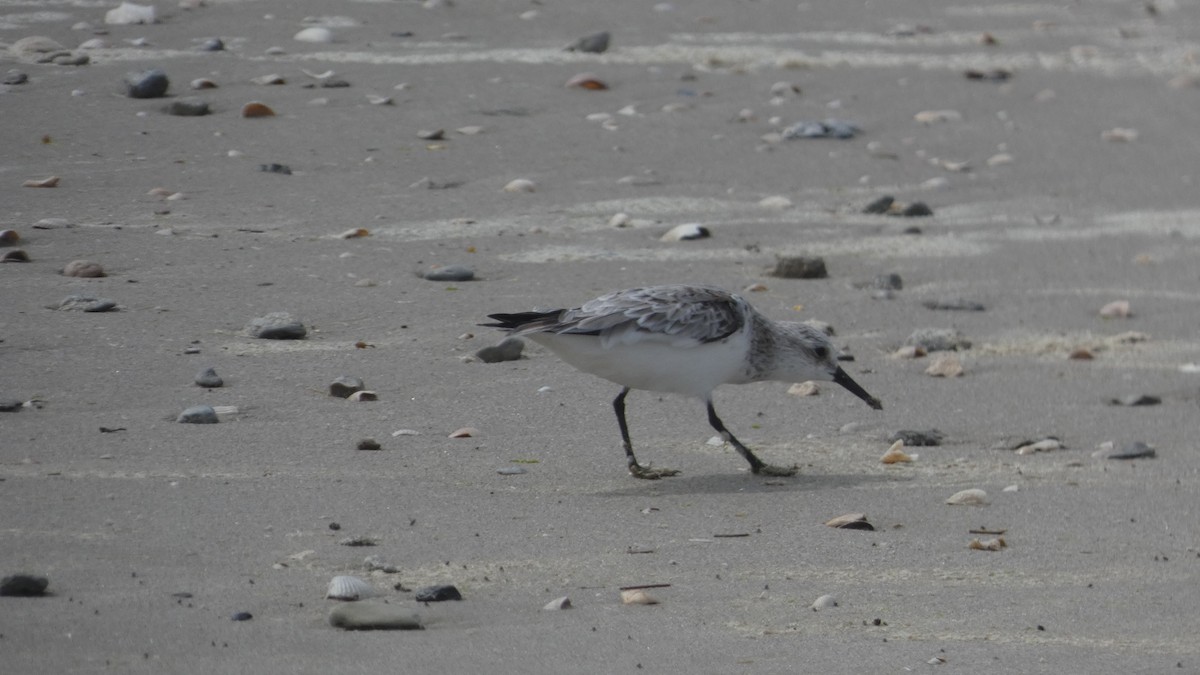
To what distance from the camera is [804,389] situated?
634 centimetres

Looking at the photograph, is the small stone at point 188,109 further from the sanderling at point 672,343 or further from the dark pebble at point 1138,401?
the dark pebble at point 1138,401

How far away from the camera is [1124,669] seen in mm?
3650

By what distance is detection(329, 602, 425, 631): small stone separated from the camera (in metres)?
3.65

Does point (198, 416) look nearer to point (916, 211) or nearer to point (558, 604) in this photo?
point (558, 604)

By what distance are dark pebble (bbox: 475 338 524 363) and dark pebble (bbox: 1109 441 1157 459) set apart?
7.31 feet

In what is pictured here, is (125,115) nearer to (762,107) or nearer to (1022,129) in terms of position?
(762,107)

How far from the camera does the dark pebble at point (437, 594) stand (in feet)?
12.8

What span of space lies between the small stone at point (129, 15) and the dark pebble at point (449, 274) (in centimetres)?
433

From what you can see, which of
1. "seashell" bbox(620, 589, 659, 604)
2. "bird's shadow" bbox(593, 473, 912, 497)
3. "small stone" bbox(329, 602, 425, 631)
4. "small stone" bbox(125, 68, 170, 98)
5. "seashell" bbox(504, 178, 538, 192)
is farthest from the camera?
"small stone" bbox(125, 68, 170, 98)

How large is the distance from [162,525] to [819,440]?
2442 mm

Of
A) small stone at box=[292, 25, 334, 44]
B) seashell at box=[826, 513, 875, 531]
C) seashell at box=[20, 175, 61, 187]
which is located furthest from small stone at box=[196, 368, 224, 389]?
small stone at box=[292, 25, 334, 44]

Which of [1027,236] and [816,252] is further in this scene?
[1027,236]

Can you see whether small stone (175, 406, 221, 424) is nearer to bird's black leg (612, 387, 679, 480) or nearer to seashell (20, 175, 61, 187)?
bird's black leg (612, 387, 679, 480)

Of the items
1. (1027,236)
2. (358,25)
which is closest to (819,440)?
(1027,236)
